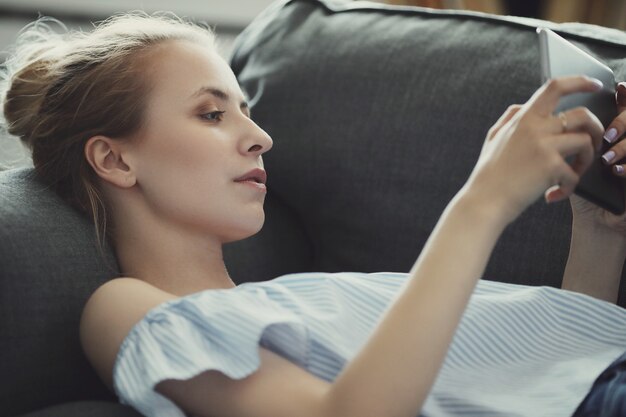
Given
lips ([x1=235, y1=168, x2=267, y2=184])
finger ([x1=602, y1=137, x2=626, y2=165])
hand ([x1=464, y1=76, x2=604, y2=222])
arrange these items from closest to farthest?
hand ([x1=464, y1=76, x2=604, y2=222]) → finger ([x1=602, y1=137, x2=626, y2=165]) → lips ([x1=235, y1=168, x2=267, y2=184])

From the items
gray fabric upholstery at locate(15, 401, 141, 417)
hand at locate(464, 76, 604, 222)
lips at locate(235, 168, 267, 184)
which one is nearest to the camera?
hand at locate(464, 76, 604, 222)

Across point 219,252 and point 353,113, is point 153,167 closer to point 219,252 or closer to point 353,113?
point 219,252

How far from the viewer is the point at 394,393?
851 mm

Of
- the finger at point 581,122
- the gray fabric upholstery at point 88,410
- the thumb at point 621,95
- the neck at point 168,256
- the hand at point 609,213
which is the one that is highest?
the finger at point 581,122

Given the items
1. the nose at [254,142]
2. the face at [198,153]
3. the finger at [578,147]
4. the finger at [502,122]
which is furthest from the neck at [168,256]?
the finger at [578,147]

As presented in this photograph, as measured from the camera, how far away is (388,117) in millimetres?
1441

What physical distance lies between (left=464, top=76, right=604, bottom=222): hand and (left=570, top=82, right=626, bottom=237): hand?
21 cm

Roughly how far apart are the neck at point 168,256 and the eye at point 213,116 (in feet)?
0.54

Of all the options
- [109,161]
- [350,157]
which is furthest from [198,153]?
[350,157]

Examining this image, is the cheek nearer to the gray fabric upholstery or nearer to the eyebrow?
the eyebrow

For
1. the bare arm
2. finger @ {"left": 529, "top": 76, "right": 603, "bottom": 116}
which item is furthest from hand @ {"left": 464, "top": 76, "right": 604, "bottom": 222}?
the bare arm

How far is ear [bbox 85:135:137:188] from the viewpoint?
1.23 meters

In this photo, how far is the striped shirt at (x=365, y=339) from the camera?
0.94m

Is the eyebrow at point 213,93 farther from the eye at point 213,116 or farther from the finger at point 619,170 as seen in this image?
the finger at point 619,170
